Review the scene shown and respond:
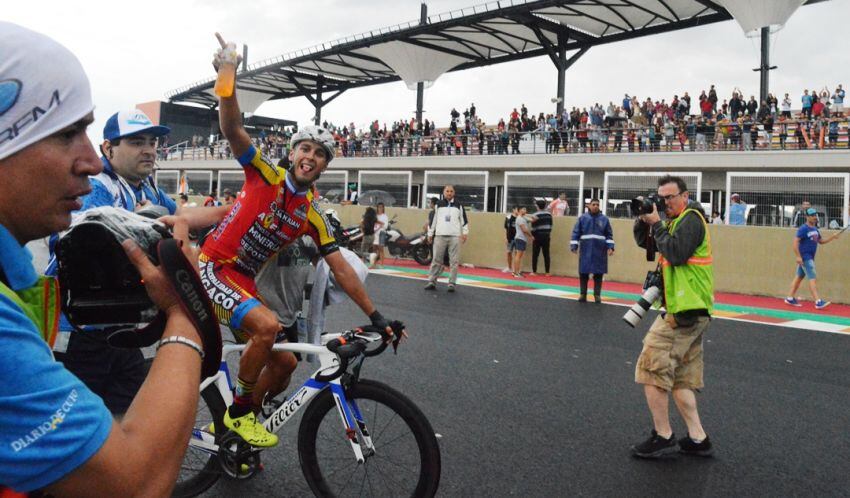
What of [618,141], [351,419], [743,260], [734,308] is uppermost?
[618,141]

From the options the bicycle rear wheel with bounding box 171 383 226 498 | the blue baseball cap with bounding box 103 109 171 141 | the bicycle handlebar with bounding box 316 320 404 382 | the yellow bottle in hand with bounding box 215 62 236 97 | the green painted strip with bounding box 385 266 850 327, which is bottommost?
A: the green painted strip with bounding box 385 266 850 327

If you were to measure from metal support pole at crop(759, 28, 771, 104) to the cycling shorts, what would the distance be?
101 ft

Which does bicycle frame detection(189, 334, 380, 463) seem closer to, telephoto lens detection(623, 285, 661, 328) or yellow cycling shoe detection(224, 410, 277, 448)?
yellow cycling shoe detection(224, 410, 277, 448)

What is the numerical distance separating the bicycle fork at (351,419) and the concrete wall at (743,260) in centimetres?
1211

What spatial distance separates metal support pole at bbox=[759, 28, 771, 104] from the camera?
29.1 meters

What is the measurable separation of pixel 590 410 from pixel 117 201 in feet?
11.9

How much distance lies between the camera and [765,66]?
29.1m

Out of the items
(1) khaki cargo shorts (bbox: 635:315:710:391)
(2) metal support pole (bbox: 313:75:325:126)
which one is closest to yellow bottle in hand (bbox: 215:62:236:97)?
(1) khaki cargo shorts (bbox: 635:315:710:391)

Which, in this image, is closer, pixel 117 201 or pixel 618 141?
pixel 117 201

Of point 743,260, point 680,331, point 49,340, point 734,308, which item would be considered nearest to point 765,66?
→ point 743,260

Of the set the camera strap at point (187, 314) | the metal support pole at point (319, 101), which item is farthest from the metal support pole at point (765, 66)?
the metal support pole at point (319, 101)

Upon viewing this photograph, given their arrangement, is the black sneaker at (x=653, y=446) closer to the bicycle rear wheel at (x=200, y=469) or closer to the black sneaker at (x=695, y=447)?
the black sneaker at (x=695, y=447)

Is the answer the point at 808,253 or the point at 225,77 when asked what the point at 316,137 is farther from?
the point at 808,253

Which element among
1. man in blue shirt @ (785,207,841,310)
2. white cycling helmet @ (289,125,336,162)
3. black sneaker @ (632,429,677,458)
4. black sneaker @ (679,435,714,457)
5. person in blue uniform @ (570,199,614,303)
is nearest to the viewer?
white cycling helmet @ (289,125,336,162)
